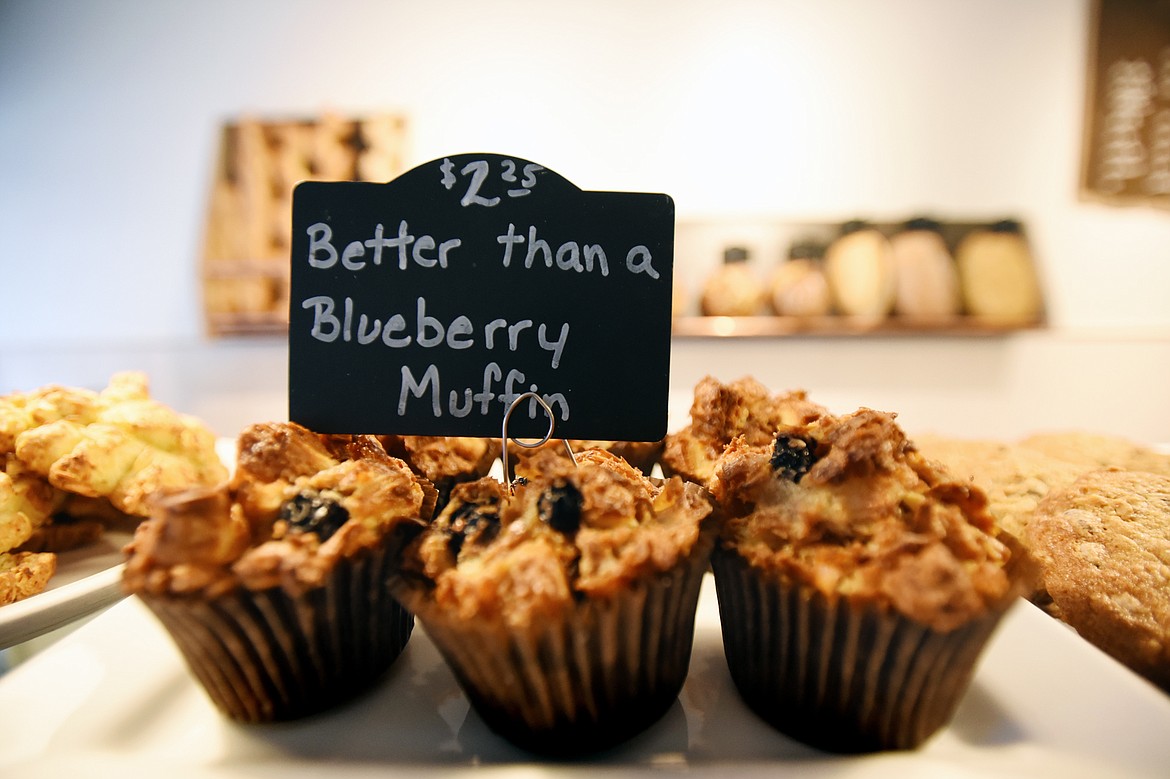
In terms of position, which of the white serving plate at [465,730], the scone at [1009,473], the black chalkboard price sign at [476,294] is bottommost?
the white serving plate at [465,730]

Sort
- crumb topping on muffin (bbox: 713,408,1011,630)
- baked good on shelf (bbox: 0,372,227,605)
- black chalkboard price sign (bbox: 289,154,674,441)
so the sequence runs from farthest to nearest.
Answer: baked good on shelf (bbox: 0,372,227,605) → black chalkboard price sign (bbox: 289,154,674,441) → crumb topping on muffin (bbox: 713,408,1011,630)

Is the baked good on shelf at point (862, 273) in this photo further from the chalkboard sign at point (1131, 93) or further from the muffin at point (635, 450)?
the muffin at point (635, 450)

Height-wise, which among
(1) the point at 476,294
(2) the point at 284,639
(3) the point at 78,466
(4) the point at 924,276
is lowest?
(2) the point at 284,639

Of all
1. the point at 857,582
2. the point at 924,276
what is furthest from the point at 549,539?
the point at 924,276

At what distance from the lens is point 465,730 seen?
1172 mm

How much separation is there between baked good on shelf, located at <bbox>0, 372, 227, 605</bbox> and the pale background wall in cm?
284

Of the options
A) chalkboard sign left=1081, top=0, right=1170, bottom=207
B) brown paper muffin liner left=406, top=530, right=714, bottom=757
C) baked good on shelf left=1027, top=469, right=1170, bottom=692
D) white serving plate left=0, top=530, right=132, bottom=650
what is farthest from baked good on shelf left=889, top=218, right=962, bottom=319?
white serving plate left=0, top=530, right=132, bottom=650

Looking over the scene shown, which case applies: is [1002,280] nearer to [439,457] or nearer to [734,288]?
[734,288]

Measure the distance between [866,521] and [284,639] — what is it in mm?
1039

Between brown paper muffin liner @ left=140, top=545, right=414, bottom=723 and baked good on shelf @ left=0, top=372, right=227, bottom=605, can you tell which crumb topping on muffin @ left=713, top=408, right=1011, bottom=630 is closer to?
brown paper muffin liner @ left=140, top=545, right=414, bottom=723

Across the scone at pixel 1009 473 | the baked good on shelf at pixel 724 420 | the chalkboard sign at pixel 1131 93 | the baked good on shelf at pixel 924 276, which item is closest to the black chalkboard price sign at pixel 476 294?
the baked good on shelf at pixel 724 420

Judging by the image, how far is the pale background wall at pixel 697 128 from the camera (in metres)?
4.30

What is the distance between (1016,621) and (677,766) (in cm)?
81

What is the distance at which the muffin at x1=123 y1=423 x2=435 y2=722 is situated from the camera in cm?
103
